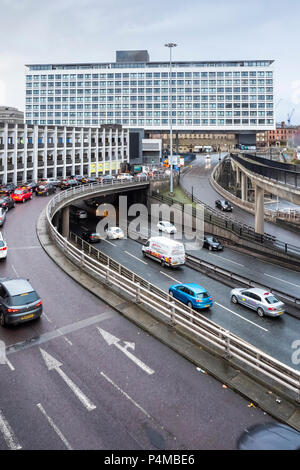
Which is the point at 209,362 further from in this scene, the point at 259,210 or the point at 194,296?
the point at 259,210

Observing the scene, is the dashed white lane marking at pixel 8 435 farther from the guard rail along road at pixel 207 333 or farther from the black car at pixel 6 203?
the black car at pixel 6 203

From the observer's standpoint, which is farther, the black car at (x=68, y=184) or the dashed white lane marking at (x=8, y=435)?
the black car at (x=68, y=184)

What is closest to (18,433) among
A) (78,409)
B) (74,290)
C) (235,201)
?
(78,409)

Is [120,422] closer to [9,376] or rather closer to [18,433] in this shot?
[18,433]

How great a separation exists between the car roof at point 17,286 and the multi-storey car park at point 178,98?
121 meters

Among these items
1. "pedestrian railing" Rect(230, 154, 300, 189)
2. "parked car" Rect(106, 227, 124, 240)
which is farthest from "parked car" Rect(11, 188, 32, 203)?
"pedestrian railing" Rect(230, 154, 300, 189)

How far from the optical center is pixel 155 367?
381 inches

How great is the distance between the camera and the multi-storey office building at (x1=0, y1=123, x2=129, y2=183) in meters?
57.2

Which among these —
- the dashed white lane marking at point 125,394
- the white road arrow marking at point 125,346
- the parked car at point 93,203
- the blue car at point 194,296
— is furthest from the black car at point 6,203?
the dashed white lane marking at point 125,394

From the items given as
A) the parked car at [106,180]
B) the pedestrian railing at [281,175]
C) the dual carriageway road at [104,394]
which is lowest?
the dual carriageway road at [104,394]

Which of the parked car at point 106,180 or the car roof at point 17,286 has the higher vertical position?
the parked car at point 106,180

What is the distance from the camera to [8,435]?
7.34m

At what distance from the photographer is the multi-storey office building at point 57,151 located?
188ft

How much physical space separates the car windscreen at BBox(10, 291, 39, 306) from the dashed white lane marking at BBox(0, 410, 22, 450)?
477cm
